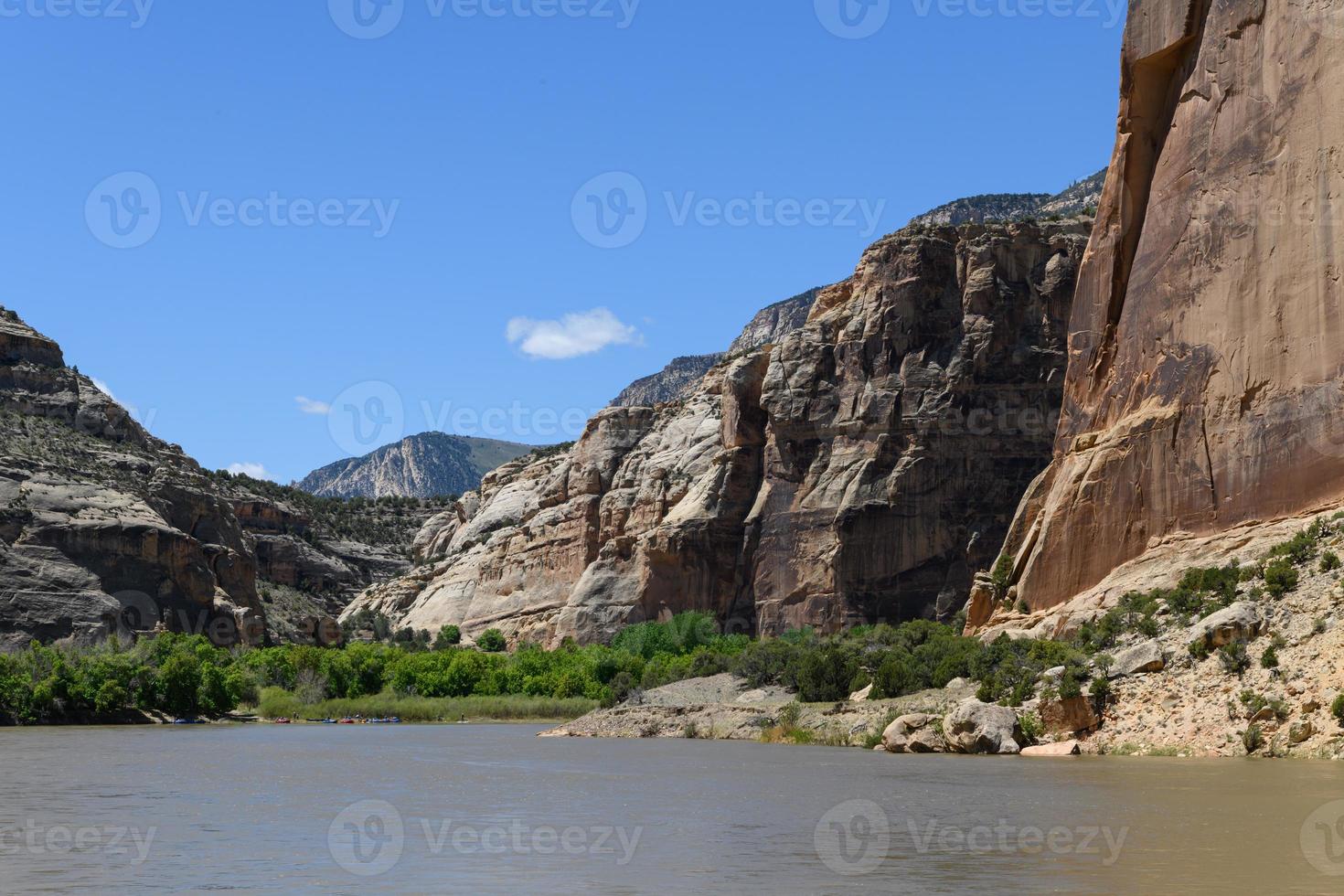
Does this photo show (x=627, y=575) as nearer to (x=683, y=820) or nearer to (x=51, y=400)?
(x=51, y=400)

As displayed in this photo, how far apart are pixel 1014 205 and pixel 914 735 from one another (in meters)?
149

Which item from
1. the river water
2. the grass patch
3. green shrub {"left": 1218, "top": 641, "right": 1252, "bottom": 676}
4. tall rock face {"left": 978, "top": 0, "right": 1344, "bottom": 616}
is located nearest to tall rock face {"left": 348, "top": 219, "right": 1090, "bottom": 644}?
the grass patch

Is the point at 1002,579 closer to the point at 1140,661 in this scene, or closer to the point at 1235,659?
the point at 1140,661

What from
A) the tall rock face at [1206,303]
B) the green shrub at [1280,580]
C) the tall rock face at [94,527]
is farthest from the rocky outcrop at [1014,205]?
the green shrub at [1280,580]

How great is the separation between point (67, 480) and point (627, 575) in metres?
40.3

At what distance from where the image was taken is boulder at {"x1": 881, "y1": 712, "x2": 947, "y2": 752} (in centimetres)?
4462

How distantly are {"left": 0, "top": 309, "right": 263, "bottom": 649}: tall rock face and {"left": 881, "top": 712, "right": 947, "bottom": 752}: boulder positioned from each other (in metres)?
65.3

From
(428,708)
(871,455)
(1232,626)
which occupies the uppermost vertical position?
(871,455)

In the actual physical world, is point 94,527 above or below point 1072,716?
above

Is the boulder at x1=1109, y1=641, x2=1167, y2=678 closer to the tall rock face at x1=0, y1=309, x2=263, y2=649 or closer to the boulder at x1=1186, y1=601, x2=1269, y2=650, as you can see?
the boulder at x1=1186, y1=601, x2=1269, y2=650

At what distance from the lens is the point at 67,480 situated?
107 metres

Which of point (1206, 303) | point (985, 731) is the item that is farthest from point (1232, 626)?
point (1206, 303)

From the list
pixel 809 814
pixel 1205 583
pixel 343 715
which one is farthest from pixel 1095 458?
pixel 343 715

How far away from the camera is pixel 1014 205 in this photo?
185 m
